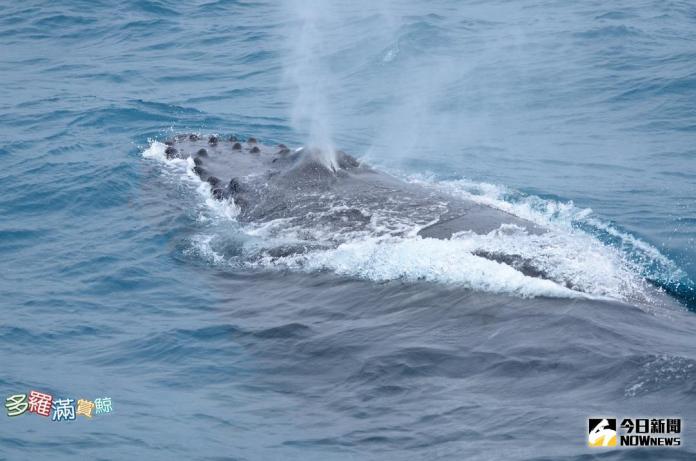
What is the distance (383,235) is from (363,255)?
73cm

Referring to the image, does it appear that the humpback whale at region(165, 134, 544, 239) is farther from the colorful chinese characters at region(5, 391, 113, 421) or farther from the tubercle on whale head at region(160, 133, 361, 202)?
the colorful chinese characters at region(5, 391, 113, 421)

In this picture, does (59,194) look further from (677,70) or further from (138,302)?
(677,70)

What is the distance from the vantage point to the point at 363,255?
49.4 ft

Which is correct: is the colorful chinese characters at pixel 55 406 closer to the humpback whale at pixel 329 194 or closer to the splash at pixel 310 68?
the humpback whale at pixel 329 194

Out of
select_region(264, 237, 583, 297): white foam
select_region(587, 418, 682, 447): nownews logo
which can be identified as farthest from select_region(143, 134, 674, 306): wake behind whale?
select_region(587, 418, 682, 447): nownews logo

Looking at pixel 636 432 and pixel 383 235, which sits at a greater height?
pixel 383 235

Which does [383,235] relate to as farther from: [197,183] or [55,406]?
[55,406]

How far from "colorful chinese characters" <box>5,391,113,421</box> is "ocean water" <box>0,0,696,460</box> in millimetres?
171

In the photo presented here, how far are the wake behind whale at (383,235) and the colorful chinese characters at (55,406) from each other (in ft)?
15.0

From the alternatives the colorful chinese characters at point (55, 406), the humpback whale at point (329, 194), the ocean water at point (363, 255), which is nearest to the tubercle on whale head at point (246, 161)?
the humpback whale at point (329, 194)

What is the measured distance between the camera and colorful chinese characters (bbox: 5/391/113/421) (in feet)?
37.0

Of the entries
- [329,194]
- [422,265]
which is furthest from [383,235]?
[329,194]

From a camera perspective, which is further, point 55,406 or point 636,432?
point 55,406

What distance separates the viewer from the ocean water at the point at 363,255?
10594 millimetres
